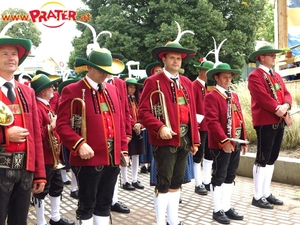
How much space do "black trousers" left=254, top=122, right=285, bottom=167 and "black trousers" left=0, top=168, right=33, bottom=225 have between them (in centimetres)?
361

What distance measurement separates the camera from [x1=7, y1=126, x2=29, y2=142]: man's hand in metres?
2.92

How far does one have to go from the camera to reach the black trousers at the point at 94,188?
3.67 m

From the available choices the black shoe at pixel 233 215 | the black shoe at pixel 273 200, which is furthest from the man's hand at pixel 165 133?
the black shoe at pixel 273 200

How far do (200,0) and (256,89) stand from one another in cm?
1357

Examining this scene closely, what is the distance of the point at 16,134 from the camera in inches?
115

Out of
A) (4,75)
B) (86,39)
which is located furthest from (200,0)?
(4,75)

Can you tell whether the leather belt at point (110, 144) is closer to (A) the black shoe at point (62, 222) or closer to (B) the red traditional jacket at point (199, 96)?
(A) the black shoe at point (62, 222)

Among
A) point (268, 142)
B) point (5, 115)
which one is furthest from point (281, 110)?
point (5, 115)

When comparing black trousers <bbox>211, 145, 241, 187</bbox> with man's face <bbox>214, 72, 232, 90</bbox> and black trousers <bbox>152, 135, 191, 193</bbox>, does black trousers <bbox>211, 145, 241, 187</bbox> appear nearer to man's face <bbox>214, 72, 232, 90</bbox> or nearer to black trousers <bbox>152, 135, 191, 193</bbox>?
black trousers <bbox>152, 135, 191, 193</bbox>

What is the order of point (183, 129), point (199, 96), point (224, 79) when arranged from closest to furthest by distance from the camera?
point (183, 129)
point (224, 79)
point (199, 96)

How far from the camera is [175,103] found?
14.2 feet

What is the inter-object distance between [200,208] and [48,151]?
243 cm

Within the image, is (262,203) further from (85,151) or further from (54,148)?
(85,151)

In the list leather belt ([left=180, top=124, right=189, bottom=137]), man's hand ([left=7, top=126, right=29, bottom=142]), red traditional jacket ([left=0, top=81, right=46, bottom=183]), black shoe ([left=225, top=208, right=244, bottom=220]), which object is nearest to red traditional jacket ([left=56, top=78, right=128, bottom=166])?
red traditional jacket ([left=0, top=81, right=46, bottom=183])
